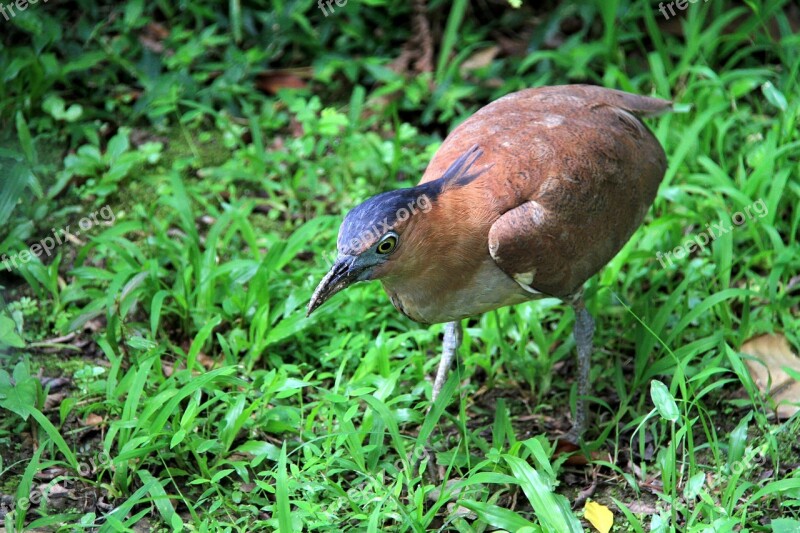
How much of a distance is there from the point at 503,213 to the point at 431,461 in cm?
146

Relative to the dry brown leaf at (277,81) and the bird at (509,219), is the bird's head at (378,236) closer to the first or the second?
the bird at (509,219)

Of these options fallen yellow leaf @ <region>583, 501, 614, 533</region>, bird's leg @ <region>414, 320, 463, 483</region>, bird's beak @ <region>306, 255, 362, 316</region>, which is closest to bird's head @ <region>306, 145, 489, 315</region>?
bird's beak @ <region>306, 255, 362, 316</region>

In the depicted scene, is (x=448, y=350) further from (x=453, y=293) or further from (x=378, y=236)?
(x=378, y=236)

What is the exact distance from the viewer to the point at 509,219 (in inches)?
173

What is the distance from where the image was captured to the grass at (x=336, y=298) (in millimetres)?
4426

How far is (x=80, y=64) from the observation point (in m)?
6.98

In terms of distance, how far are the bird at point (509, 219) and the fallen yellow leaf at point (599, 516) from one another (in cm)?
62

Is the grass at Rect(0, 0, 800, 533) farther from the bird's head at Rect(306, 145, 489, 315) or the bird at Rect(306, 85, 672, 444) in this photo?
the bird's head at Rect(306, 145, 489, 315)

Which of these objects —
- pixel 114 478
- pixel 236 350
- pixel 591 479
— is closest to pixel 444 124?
pixel 236 350

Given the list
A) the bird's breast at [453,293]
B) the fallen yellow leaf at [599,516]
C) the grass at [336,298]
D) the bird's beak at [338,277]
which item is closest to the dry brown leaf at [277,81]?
the grass at [336,298]

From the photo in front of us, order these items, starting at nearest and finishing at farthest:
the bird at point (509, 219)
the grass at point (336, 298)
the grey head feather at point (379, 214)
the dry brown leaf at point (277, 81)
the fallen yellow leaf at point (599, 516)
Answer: the grey head feather at point (379, 214) → the bird at point (509, 219) → the fallen yellow leaf at point (599, 516) → the grass at point (336, 298) → the dry brown leaf at point (277, 81)

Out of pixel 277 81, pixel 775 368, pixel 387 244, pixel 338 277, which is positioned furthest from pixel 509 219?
pixel 277 81

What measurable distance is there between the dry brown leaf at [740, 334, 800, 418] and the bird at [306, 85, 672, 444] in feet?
3.43

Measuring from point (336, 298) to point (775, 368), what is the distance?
2.67 m
